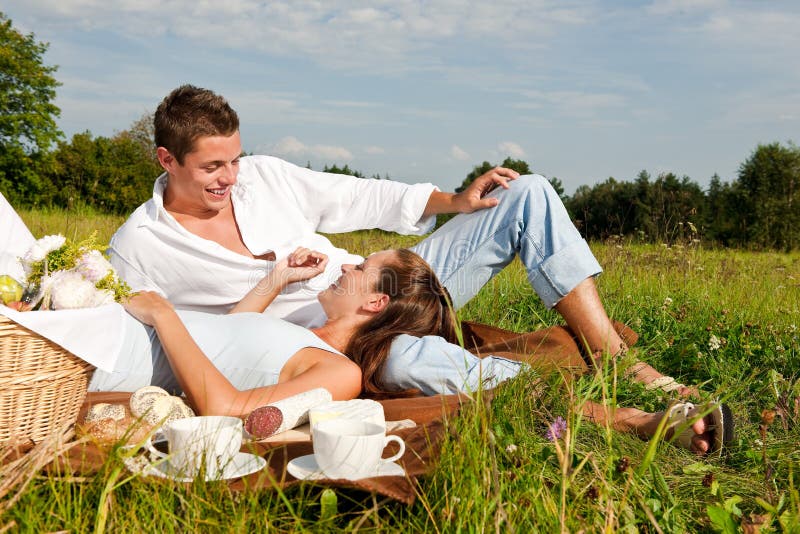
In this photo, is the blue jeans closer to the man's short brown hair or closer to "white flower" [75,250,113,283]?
the man's short brown hair

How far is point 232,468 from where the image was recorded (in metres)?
2.24

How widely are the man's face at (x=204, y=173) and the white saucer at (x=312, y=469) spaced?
2.44m

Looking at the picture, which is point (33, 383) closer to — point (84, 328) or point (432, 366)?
point (84, 328)

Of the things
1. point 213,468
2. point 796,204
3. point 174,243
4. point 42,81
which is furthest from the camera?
point 42,81

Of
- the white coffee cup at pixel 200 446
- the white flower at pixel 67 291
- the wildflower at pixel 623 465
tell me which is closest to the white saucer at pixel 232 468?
the white coffee cup at pixel 200 446

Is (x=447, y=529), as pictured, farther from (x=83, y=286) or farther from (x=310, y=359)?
(x=83, y=286)

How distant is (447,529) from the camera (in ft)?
6.64

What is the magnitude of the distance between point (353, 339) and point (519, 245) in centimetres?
120

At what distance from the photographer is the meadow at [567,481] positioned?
2023 mm

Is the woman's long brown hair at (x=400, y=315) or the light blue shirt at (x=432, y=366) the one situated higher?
the woman's long brown hair at (x=400, y=315)

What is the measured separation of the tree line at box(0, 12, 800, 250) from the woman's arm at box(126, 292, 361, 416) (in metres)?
16.6

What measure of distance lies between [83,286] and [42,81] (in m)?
31.0

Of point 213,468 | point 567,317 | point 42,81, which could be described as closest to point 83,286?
point 213,468

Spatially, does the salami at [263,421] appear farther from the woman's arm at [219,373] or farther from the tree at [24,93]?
the tree at [24,93]
